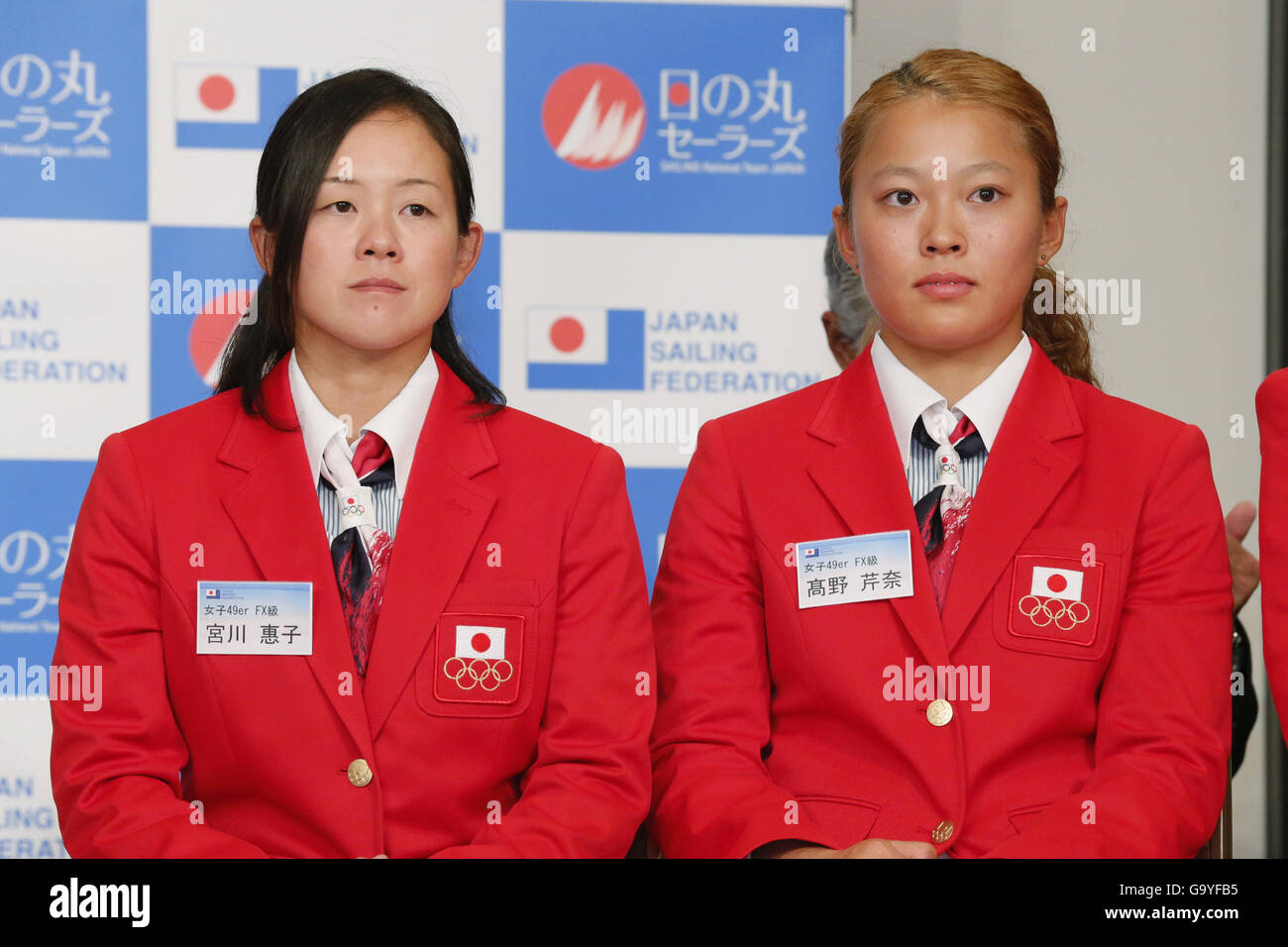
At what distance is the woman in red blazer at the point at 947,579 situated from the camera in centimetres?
163

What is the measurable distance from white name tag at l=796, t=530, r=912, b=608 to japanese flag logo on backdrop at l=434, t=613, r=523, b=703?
1.17 ft

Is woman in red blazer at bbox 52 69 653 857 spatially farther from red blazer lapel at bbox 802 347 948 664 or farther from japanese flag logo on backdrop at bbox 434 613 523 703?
red blazer lapel at bbox 802 347 948 664

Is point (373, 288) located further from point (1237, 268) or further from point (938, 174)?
point (1237, 268)

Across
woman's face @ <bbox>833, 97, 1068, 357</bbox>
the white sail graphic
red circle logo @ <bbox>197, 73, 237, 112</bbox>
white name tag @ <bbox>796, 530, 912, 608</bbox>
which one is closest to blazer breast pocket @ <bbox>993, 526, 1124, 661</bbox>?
white name tag @ <bbox>796, 530, 912, 608</bbox>

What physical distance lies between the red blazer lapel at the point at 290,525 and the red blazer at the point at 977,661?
40cm

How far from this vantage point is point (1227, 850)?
5.96ft

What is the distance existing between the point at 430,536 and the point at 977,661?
0.67 meters

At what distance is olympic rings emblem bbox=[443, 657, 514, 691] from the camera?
1.66 metres

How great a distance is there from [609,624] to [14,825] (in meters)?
1.64

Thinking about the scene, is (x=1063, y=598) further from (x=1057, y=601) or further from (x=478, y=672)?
(x=478, y=672)

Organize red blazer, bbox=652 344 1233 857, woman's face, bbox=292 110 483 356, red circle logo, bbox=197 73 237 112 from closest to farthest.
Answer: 1. red blazer, bbox=652 344 1233 857
2. woman's face, bbox=292 110 483 356
3. red circle logo, bbox=197 73 237 112

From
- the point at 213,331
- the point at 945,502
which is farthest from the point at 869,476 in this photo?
the point at 213,331

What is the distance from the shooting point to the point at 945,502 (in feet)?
5.73

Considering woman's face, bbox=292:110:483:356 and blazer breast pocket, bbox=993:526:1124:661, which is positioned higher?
woman's face, bbox=292:110:483:356
